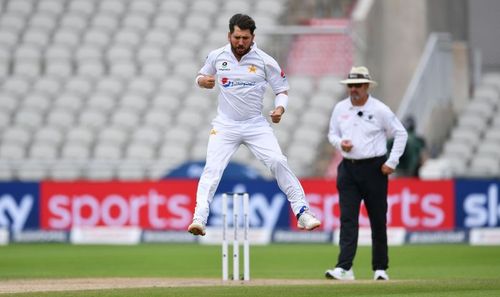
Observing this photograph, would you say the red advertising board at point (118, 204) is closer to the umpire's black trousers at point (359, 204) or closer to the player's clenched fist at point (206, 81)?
the umpire's black trousers at point (359, 204)

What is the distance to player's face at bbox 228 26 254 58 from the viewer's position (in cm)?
1128

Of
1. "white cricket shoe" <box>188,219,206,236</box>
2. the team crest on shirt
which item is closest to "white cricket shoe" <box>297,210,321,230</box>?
"white cricket shoe" <box>188,219,206,236</box>

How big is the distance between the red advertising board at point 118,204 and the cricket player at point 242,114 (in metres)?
9.92

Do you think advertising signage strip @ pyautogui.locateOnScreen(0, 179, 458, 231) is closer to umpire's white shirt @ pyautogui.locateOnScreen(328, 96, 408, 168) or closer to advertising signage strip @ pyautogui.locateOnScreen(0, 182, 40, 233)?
advertising signage strip @ pyautogui.locateOnScreen(0, 182, 40, 233)

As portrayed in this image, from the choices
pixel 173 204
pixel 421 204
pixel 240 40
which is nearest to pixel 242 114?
pixel 240 40

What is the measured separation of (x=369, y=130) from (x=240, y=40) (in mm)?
1973

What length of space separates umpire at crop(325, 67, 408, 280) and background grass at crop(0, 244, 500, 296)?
611 mm

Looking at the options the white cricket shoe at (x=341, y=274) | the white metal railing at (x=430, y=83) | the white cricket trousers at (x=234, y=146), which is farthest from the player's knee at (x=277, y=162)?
the white metal railing at (x=430, y=83)

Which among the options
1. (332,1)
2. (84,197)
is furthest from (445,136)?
(84,197)

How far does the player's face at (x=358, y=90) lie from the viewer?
12680 millimetres

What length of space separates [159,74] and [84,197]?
4813 millimetres

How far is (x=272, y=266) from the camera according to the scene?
626 inches

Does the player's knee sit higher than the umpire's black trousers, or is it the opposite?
the player's knee

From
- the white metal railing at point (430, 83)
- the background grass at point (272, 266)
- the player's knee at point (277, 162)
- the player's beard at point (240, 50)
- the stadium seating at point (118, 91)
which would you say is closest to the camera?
the background grass at point (272, 266)
